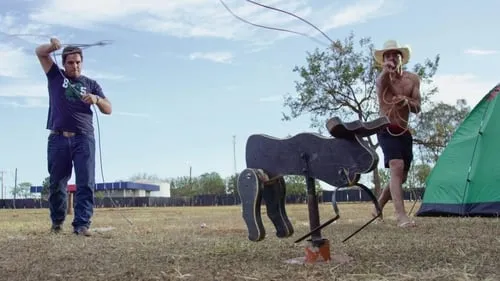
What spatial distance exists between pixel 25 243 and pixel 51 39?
1710 millimetres

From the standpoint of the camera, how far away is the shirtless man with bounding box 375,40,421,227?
4.84 metres

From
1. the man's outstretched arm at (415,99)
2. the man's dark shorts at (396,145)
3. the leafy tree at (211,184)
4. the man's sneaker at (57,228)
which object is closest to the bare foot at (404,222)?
the man's dark shorts at (396,145)

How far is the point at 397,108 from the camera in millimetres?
4938

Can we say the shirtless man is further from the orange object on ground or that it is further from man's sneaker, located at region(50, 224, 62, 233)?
man's sneaker, located at region(50, 224, 62, 233)

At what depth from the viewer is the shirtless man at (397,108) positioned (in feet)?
15.9

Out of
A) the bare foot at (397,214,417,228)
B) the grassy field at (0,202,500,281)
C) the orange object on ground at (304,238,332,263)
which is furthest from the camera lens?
the bare foot at (397,214,417,228)

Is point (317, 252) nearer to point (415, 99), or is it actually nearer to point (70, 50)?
point (415, 99)

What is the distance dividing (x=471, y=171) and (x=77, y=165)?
4537 millimetres

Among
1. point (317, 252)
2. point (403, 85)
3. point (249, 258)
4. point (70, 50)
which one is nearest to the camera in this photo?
point (317, 252)

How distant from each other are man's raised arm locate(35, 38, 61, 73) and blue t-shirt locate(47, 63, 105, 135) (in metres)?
0.04

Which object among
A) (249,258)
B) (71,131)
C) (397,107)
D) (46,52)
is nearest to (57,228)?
(71,131)

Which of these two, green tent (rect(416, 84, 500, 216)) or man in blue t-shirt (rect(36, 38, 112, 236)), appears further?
green tent (rect(416, 84, 500, 216))

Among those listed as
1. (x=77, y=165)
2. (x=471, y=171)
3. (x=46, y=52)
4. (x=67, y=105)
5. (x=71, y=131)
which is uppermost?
(x=46, y=52)

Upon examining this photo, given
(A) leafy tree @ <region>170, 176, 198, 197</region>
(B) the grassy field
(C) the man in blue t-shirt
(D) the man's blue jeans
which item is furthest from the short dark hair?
(A) leafy tree @ <region>170, 176, 198, 197</region>
